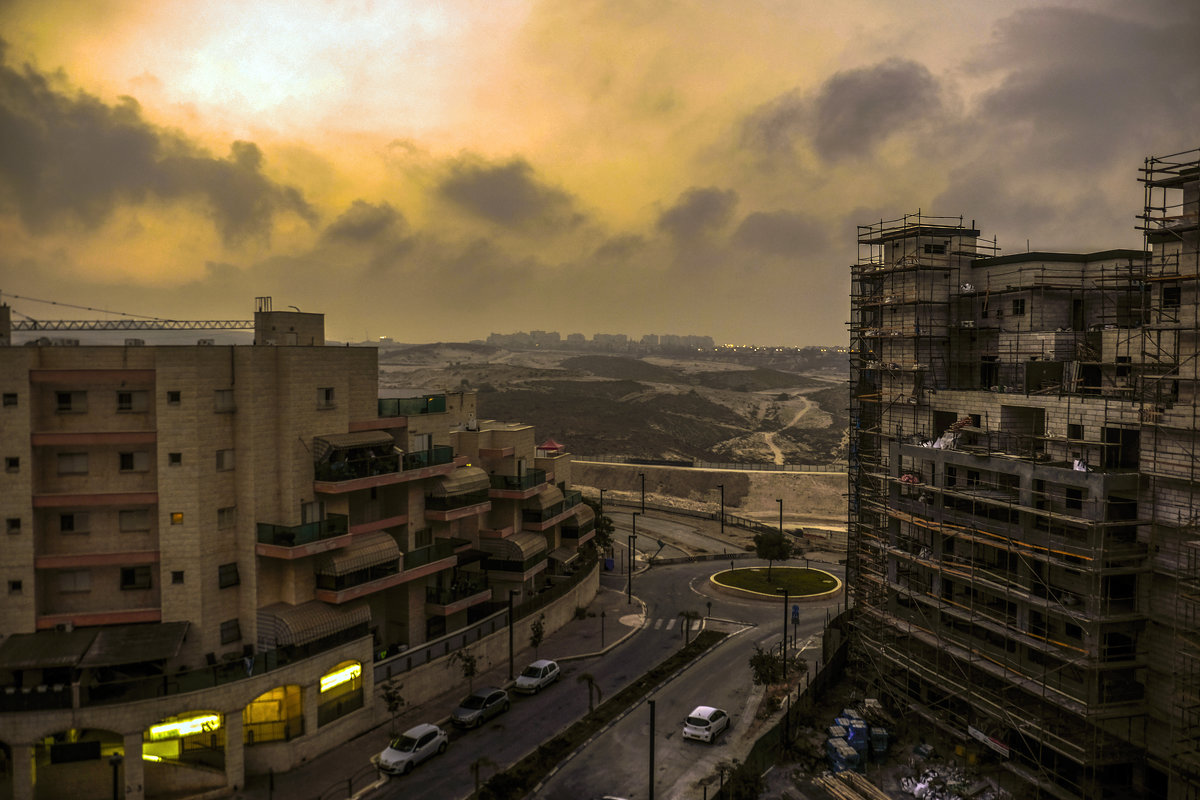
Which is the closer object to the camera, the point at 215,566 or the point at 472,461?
the point at 215,566

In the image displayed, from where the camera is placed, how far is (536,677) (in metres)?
46.4

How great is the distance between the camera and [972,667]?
128ft

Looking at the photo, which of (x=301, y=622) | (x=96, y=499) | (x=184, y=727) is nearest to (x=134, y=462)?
(x=96, y=499)

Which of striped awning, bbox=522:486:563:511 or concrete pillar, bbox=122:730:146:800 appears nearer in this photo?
concrete pillar, bbox=122:730:146:800

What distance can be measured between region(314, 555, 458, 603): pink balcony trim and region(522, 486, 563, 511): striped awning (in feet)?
35.8

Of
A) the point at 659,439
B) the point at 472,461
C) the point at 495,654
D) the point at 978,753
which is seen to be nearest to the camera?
the point at 978,753

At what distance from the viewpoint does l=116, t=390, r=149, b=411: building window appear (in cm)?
3801

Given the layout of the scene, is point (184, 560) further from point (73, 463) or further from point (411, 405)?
point (411, 405)

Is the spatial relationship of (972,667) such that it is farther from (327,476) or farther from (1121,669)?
(327,476)

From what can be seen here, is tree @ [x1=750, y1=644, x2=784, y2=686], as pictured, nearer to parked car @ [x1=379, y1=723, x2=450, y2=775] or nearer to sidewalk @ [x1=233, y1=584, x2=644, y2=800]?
sidewalk @ [x1=233, y1=584, x2=644, y2=800]

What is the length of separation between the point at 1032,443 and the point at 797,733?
19121 mm

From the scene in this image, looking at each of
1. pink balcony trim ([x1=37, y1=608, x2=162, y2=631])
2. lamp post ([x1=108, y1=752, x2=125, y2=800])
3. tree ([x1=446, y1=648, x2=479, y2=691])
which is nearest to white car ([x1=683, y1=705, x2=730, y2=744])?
tree ([x1=446, y1=648, x2=479, y2=691])

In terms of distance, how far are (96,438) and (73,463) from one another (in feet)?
6.56

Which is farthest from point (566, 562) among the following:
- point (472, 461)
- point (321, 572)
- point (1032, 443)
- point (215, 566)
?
point (1032, 443)
